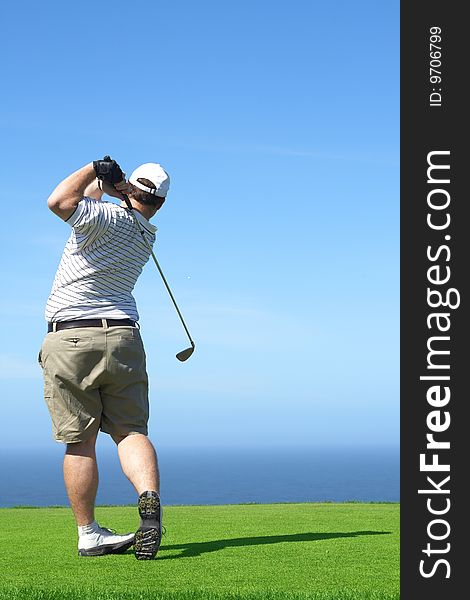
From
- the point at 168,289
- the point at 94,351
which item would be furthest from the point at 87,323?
the point at 168,289

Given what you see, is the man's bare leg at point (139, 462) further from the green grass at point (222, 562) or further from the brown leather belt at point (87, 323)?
the brown leather belt at point (87, 323)

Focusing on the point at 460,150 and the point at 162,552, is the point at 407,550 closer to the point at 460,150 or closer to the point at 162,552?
the point at 460,150

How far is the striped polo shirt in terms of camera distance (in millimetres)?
5590

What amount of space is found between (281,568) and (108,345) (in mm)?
1683

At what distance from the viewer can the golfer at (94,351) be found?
5.53m

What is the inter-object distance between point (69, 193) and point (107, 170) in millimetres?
278

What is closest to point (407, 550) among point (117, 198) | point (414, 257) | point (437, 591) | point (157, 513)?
point (437, 591)

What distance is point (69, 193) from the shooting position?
5457mm

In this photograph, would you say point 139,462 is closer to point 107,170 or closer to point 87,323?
point 87,323

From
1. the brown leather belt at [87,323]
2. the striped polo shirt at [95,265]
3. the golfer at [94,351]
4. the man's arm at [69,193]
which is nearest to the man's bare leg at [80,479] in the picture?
the golfer at [94,351]

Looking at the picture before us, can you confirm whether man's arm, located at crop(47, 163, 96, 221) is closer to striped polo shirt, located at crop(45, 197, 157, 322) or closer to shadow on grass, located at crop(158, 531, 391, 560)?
striped polo shirt, located at crop(45, 197, 157, 322)

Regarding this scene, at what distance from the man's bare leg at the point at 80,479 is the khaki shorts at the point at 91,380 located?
82mm

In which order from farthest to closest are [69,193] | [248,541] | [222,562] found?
[248,541], [69,193], [222,562]

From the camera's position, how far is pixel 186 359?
6.57 m
